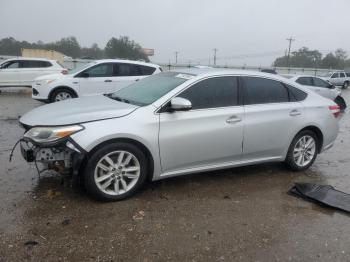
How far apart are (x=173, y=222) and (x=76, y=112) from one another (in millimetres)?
1747

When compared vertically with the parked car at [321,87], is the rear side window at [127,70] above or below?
above

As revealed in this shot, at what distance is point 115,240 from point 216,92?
2.44 metres

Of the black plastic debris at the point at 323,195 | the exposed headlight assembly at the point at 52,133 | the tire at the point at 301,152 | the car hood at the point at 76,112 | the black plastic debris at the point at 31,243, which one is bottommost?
the black plastic debris at the point at 323,195

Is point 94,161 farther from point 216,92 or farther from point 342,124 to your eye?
point 342,124

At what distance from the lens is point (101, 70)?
11.2 m

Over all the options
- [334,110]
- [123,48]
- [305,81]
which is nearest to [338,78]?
[305,81]

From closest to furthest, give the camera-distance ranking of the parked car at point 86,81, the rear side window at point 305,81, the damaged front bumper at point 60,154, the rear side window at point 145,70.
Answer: the damaged front bumper at point 60,154
the parked car at point 86,81
the rear side window at point 145,70
the rear side window at point 305,81

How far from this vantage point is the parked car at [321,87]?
15670 millimetres

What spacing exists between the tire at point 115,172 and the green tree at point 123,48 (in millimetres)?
55969

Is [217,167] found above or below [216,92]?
below

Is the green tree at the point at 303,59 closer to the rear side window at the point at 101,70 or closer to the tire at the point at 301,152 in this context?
the rear side window at the point at 101,70

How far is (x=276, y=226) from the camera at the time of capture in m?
3.85

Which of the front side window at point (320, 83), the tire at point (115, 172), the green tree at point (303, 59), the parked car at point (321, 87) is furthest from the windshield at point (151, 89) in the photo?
the green tree at point (303, 59)

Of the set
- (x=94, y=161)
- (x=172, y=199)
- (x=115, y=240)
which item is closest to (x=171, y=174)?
(x=172, y=199)
